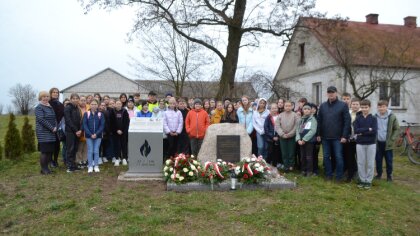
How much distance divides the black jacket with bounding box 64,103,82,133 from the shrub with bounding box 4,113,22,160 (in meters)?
3.10

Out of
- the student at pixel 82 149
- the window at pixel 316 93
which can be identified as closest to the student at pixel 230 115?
the student at pixel 82 149

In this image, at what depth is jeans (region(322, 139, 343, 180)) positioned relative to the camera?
692 centimetres

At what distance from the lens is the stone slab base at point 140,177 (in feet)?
23.4

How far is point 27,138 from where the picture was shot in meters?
11.2

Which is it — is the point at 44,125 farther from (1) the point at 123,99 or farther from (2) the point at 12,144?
(2) the point at 12,144

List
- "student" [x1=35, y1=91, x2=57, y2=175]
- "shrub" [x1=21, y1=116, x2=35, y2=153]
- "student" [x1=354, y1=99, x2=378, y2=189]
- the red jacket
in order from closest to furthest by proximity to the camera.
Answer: "student" [x1=354, y1=99, x2=378, y2=189], "student" [x1=35, y1=91, x2=57, y2=175], the red jacket, "shrub" [x1=21, y1=116, x2=35, y2=153]

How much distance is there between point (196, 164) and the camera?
6.64m

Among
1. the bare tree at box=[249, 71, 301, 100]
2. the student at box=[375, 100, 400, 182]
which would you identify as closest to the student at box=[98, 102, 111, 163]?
the student at box=[375, 100, 400, 182]

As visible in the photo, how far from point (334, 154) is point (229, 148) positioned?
2.17m

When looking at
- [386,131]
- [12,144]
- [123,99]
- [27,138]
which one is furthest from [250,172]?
[27,138]

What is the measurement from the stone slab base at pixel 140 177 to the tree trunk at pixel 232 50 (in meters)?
8.05

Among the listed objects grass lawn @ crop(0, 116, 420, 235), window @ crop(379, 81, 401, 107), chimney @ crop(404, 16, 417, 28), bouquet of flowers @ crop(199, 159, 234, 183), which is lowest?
grass lawn @ crop(0, 116, 420, 235)

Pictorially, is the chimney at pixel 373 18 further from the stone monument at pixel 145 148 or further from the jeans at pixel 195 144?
the stone monument at pixel 145 148

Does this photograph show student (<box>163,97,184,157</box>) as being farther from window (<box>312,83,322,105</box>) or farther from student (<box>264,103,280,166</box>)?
window (<box>312,83,322,105</box>)
